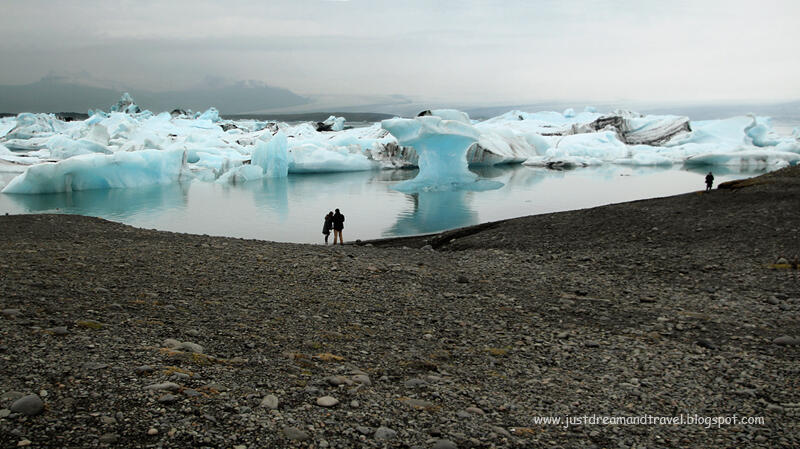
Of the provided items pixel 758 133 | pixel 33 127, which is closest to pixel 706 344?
pixel 758 133

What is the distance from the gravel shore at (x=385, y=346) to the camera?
2885 millimetres

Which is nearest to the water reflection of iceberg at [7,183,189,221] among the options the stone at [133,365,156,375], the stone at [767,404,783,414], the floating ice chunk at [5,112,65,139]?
the stone at [133,365,156,375]

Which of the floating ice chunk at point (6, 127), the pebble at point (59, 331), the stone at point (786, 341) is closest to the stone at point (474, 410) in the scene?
the pebble at point (59, 331)

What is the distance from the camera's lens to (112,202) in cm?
2103

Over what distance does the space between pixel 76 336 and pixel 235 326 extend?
115cm

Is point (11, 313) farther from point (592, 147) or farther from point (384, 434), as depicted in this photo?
point (592, 147)

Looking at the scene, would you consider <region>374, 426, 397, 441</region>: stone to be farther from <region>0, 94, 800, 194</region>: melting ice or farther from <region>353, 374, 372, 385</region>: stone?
<region>0, 94, 800, 194</region>: melting ice

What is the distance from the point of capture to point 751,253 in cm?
827

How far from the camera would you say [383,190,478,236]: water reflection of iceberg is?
15.5 meters

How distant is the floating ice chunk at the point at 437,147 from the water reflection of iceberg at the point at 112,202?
371 inches

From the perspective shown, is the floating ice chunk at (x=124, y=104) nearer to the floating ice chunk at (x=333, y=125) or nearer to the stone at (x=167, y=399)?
the floating ice chunk at (x=333, y=125)

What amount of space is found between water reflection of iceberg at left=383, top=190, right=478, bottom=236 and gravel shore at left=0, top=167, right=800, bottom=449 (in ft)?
22.3

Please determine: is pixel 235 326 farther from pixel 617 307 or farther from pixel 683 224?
pixel 683 224

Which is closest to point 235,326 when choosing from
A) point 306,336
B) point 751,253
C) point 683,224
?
point 306,336
